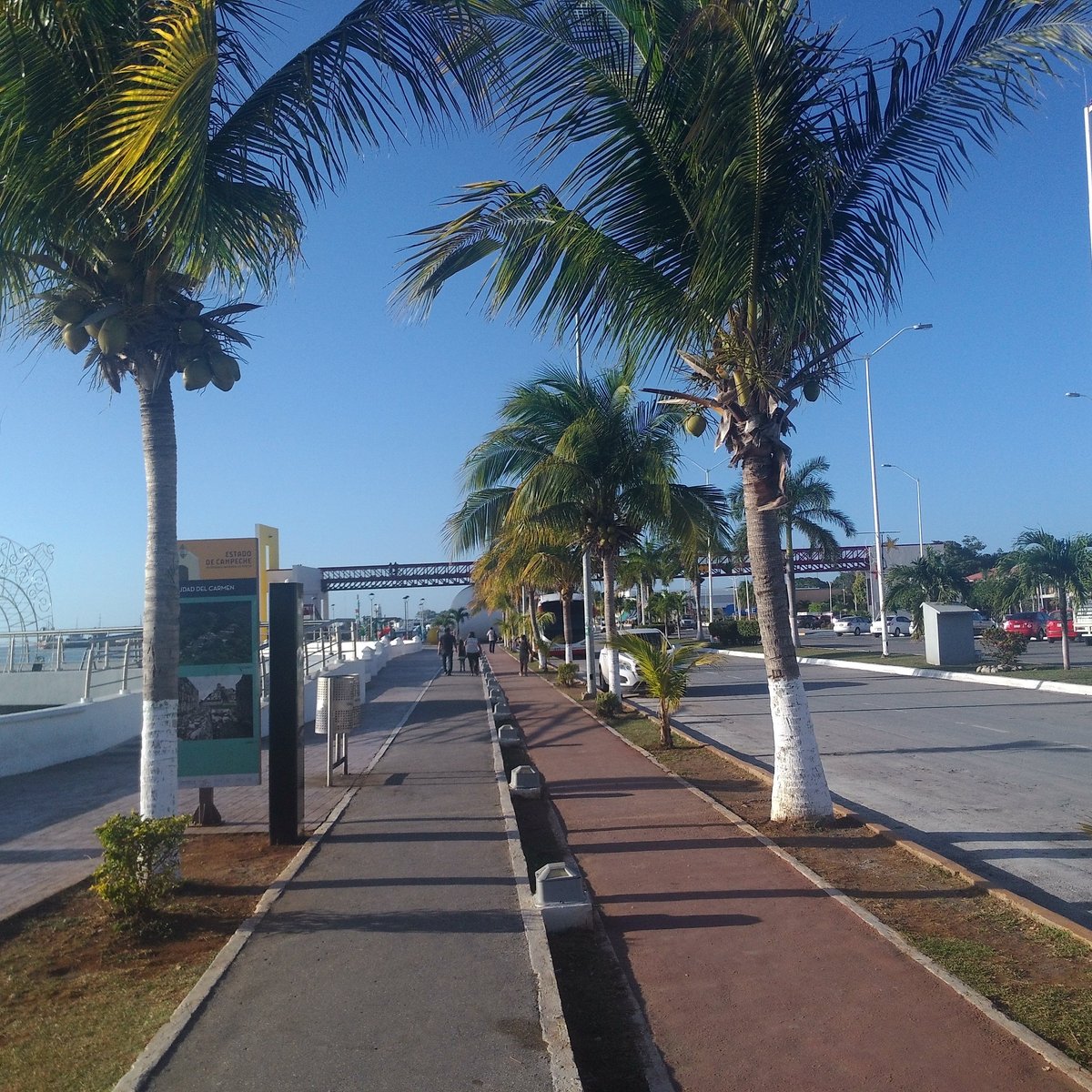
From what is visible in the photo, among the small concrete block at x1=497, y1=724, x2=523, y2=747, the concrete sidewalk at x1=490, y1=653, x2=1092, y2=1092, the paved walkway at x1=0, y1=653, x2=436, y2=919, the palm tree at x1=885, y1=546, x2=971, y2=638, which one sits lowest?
the concrete sidewalk at x1=490, y1=653, x2=1092, y2=1092

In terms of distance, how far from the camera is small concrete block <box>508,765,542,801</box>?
409 inches

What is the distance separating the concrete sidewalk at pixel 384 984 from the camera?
12.9ft

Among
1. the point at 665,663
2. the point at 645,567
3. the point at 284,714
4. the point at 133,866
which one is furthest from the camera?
the point at 645,567

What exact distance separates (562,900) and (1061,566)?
23.7 m

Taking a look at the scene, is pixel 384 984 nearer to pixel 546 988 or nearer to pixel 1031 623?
pixel 546 988

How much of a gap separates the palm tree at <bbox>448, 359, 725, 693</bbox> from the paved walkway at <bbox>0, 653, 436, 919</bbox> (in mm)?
5458

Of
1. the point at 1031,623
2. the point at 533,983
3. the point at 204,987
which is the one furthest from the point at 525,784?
the point at 1031,623

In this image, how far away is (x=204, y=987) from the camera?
4.80 m

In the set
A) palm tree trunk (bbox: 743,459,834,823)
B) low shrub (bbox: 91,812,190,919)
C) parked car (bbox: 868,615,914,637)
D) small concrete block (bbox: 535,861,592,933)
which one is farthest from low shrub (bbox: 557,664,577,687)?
parked car (bbox: 868,615,914,637)

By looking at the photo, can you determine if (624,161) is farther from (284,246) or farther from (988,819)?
(988,819)

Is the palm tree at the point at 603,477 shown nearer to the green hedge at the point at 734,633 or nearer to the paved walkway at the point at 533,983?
the paved walkway at the point at 533,983

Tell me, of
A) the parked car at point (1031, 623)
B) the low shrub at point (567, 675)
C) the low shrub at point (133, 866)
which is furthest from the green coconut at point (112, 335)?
the parked car at point (1031, 623)

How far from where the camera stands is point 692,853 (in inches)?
307

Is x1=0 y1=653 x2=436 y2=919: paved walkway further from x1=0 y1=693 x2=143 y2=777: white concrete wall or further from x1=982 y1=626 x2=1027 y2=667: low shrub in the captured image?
x1=982 y1=626 x2=1027 y2=667: low shrub
